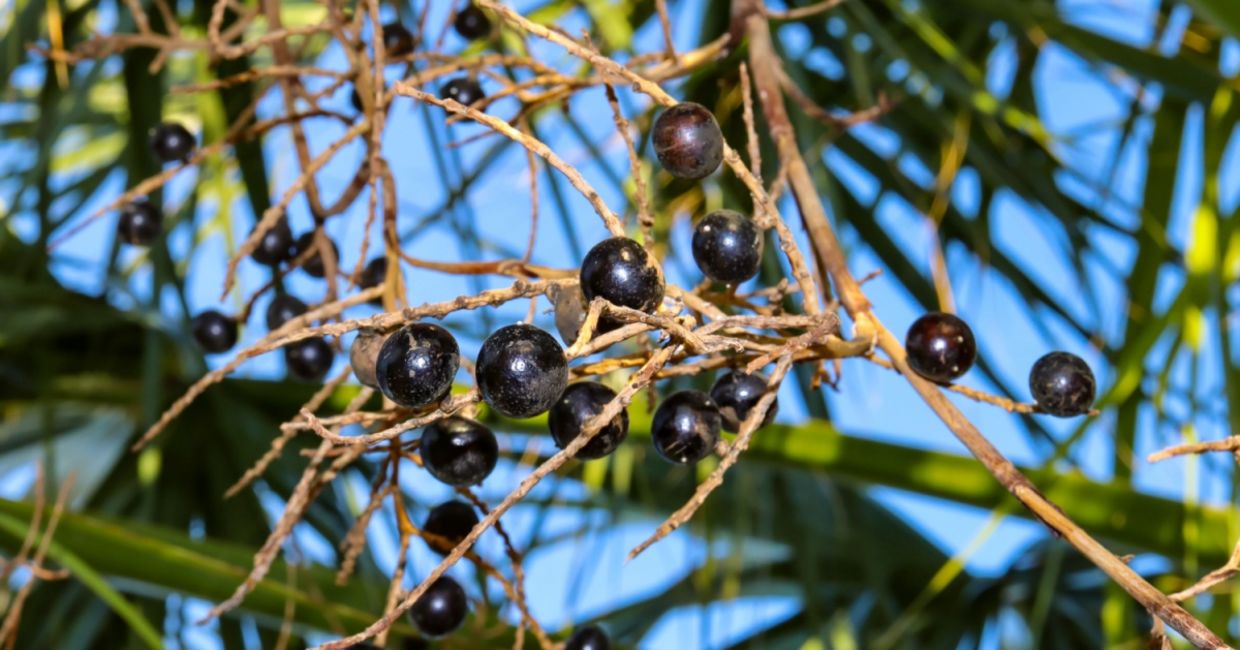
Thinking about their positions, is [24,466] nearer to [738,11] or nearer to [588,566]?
[588,566]

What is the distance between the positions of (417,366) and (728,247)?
0.13m

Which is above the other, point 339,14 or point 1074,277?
point 1074,277

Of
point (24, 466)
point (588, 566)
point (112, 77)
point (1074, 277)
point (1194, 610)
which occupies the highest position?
point (112, 77)

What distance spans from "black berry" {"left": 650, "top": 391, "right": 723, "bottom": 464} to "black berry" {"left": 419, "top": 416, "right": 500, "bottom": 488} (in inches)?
2.1

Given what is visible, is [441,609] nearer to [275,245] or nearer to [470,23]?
[275,245]

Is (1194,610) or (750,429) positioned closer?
(750,429)

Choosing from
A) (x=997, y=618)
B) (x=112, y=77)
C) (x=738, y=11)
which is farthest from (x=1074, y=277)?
(x=112, y=77)

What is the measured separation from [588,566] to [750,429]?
72 cm

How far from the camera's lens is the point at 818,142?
910 millimetres

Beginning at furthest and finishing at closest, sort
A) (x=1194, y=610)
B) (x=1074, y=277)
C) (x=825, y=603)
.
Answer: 1. (x=825, y=603)
2. (x=1074, y=277)
3. (x=1194, y=610)

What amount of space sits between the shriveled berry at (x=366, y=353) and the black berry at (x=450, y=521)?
9 cm

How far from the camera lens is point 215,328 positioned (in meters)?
0.68

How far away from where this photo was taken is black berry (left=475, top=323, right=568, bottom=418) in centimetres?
32

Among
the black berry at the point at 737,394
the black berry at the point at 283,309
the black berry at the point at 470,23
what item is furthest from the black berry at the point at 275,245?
the black berry at the point at 737,394
